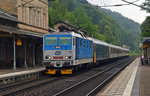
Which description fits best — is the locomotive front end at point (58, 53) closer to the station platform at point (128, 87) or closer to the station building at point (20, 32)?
the station building at point (20, 32)

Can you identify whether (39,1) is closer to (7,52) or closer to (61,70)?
(7,52)

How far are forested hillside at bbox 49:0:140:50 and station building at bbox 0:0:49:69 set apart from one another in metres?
5.80

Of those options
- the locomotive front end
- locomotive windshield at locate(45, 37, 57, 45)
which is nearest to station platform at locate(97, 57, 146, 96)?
the locomotive front end

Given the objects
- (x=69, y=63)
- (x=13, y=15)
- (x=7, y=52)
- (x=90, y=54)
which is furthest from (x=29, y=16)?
(x=69, y=63)

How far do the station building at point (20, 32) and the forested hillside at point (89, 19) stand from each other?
5.80m

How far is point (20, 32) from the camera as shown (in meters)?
20.6

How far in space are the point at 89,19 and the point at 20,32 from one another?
66724mm

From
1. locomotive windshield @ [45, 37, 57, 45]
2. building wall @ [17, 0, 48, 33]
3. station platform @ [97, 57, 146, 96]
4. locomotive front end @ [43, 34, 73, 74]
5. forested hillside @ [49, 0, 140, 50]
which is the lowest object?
station platform @ [97, 57, 146, 96]

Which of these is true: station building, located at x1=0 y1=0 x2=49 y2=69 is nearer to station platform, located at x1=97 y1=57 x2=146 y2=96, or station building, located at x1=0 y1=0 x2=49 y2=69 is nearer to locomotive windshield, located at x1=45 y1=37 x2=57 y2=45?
locomotive windshield, located at x1=45 y1=37 x2=57 y2=45

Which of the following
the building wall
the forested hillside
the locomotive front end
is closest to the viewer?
the locomotive front end

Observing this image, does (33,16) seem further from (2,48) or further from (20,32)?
(20,32)

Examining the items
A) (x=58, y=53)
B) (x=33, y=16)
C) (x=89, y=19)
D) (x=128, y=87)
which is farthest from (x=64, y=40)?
(x=89, y=19)

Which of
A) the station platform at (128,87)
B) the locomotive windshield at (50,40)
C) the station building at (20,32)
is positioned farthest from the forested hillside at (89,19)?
the station platform at (128,87)

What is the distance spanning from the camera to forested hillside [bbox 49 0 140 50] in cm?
8025
